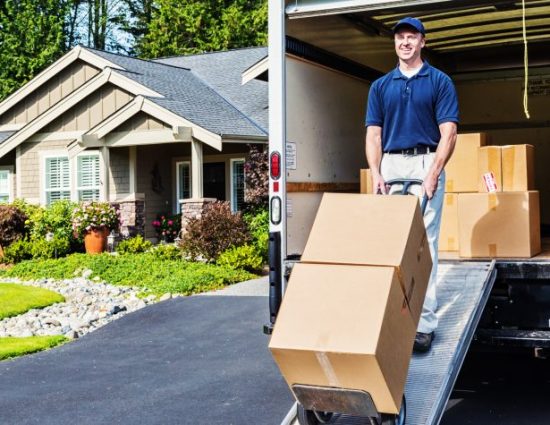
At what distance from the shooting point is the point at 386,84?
516 centimetres

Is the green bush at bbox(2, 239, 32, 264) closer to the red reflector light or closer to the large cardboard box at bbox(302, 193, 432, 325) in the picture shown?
the red reflector light

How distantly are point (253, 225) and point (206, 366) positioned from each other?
8.69 m

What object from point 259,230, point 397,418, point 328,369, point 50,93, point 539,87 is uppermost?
point 50,93

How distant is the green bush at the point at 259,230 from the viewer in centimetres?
1490

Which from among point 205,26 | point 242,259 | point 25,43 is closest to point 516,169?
point 242,259

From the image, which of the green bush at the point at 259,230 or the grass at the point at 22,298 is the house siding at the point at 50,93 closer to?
the green bush at the point at 259,230

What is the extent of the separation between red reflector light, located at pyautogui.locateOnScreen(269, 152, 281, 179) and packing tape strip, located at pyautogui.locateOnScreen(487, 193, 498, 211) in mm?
1446

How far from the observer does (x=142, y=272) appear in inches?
547

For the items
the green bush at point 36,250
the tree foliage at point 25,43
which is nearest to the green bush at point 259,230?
the green bush at point 36,250

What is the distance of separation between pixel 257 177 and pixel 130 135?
3166mm

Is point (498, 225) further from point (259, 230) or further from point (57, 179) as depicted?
point (57, 179)

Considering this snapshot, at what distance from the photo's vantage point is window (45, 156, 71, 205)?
20.5 metres

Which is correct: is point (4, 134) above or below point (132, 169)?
above

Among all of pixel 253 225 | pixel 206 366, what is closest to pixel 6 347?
pixel 206 366
